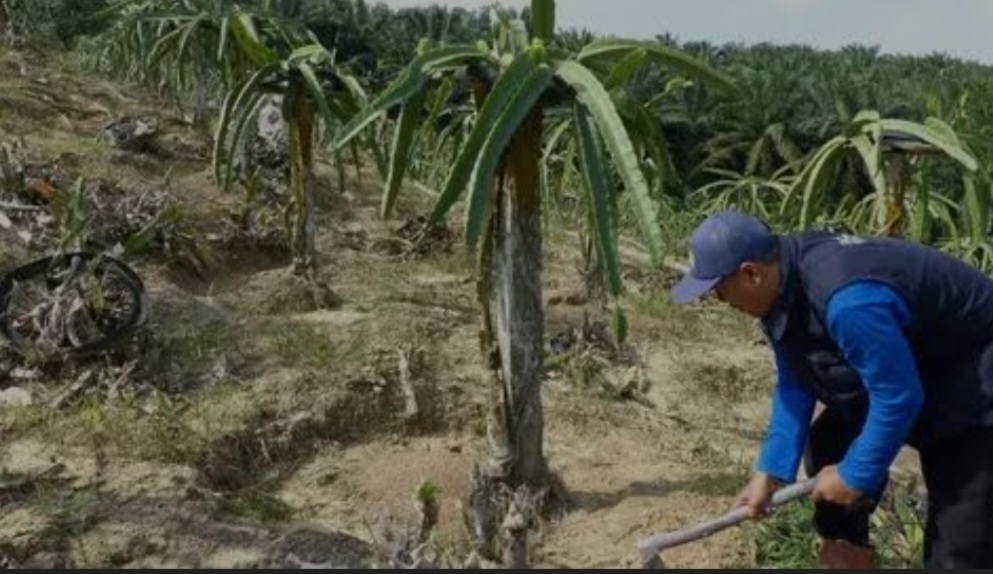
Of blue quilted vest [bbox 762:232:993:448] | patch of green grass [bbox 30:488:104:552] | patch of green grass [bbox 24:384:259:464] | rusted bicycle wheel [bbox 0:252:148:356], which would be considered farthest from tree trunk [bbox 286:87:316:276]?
blue quilted vest [bbox 762:232:993:448]

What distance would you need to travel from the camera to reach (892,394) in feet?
7.85

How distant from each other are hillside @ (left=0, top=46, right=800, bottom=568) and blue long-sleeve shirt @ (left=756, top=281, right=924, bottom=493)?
910mm

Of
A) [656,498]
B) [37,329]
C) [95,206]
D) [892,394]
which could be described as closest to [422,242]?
[95,206]

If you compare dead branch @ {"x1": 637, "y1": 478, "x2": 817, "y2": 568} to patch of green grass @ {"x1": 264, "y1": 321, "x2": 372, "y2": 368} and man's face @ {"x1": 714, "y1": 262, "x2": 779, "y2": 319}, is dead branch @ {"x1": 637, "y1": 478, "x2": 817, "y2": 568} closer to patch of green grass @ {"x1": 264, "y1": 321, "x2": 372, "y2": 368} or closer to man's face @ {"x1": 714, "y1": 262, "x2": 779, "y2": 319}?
man's face @ {"x1": 714, "y1": 262, "x2": 779, "y2": 319}

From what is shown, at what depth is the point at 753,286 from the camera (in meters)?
2.50

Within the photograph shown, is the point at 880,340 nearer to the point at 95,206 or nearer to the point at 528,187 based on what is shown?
the point at 528,187

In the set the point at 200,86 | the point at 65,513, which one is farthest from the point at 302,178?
the point at 200,86

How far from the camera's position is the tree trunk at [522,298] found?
3.33 metres

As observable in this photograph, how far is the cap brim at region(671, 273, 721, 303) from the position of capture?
2482 millimetres

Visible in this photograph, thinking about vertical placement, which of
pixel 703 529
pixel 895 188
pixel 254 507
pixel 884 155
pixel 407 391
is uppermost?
pixel 884 155

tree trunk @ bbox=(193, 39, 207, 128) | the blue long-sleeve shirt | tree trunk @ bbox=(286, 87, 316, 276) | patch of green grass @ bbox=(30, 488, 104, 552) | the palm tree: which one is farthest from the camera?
tree trunk @ bbox=(193, 39, 207, 128)

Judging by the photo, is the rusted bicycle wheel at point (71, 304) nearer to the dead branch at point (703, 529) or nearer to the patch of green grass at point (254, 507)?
the patch of green grass at point (254, 507)

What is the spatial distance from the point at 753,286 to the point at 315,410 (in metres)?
2.04

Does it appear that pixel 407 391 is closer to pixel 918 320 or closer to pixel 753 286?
pixel 753 286
